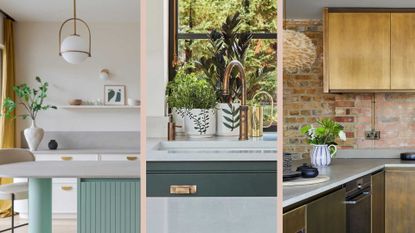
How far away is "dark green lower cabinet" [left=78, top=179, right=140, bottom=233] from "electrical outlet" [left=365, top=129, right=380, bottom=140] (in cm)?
231

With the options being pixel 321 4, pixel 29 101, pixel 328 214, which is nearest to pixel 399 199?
pixel 328 214

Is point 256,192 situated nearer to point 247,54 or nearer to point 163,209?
point 163,209

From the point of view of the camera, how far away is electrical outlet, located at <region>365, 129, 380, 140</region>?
4.32m

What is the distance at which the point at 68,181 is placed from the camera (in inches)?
207

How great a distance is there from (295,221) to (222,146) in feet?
2.38

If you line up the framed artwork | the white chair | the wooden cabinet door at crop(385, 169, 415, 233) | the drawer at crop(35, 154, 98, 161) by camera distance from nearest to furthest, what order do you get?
the wooden cabinet door at crop(385, 169, 415, 233) → the white chair → the drawer at crop(35, 154, 98, 161) → the framed artwork

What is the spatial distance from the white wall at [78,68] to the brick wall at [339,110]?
2200 millimetres

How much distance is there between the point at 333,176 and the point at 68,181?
3.45 meters

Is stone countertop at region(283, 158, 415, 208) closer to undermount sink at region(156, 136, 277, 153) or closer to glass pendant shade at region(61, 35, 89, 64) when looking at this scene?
Result: undermount sink at region(156, 136, 277, 153)

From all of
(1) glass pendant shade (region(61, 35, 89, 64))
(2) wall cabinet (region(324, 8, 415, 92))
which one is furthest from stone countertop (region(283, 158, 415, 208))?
(1) glass pendant shade (region(61, 35, 89, 64))

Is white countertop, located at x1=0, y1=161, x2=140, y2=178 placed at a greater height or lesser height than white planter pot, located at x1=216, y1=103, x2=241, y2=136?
lesser

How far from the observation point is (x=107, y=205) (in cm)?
310

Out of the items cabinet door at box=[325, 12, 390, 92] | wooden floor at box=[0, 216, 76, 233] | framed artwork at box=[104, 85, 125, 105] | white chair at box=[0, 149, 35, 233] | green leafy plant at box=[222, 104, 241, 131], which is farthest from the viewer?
framed artwork at box=[104, 85, 125, 105]

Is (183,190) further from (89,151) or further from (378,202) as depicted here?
(89,151)
